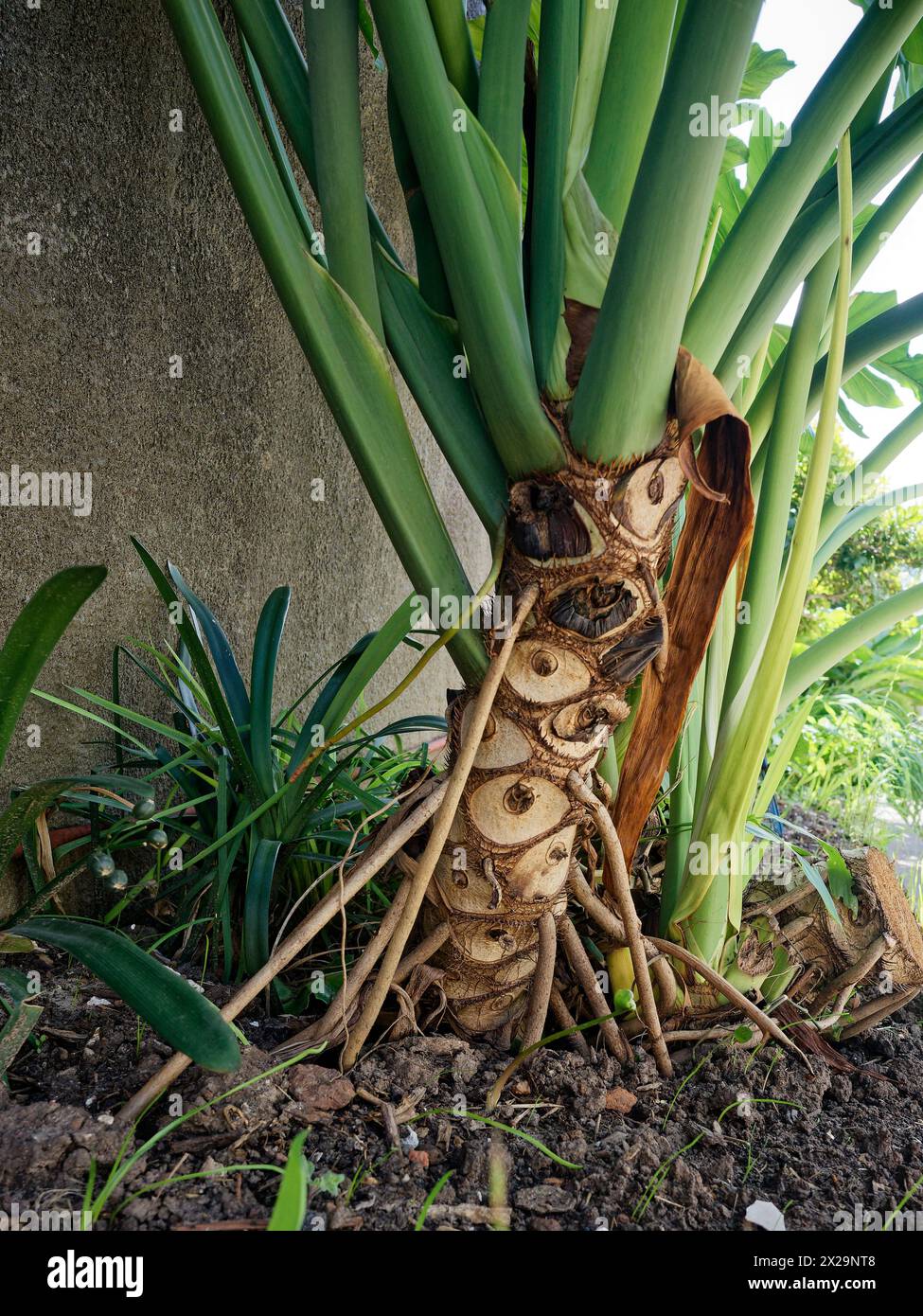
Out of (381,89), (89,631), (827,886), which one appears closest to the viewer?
(827,886)

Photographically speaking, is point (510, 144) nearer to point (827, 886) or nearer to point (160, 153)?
point (160, 153)

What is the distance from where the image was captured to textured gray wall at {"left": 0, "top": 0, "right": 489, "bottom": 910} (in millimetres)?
1070

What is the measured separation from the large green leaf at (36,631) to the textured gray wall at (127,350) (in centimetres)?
30

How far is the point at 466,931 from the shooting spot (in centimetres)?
90

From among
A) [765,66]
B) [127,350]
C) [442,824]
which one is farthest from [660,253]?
[765,66]

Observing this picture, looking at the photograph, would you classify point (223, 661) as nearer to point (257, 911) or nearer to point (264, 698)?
point (264, 698)

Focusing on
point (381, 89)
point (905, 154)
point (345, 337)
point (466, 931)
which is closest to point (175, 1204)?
point (466, 931)

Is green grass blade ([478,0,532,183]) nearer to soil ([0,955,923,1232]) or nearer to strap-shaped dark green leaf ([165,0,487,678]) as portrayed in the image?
strap-shaped dark green leaf ([165,0,487,678])

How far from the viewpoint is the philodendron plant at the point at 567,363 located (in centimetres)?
72

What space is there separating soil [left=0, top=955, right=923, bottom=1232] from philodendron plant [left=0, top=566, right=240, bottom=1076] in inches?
3.6

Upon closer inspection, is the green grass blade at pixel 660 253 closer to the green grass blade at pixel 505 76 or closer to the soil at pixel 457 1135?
the green grass blade at pixel 505 76

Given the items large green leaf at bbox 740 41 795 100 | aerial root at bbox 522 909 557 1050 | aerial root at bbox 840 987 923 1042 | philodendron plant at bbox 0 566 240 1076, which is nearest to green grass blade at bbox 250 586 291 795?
philodendron plant at bbox 0 566 240 1076

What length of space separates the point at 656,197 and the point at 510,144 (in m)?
0.27

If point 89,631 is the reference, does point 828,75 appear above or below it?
above
